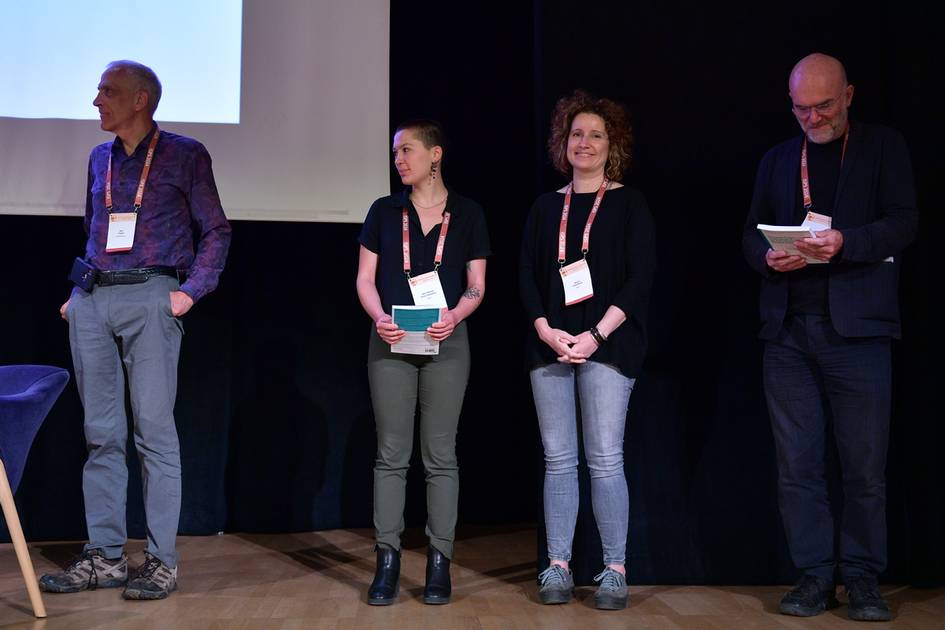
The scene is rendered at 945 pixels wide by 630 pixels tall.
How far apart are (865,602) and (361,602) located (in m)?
1.53

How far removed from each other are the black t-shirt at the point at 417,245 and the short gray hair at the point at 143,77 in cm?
87

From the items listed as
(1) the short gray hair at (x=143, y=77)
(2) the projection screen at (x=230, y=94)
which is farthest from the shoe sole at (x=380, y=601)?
(1) the short gray hair at (x=143, y=77)

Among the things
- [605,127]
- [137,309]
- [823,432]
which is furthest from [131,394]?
[823,432]

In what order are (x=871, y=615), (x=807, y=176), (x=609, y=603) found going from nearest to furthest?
1. (x=871, y=615)
2. (x=609, y=603)
3. (x=807, y=176)

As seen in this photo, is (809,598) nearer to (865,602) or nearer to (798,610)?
(798,610)

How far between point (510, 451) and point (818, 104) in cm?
230

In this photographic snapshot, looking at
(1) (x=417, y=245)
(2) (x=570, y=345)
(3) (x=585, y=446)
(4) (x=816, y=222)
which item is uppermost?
(4) (x=816, y=222)

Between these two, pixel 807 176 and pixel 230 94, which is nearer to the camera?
pixel 807 176

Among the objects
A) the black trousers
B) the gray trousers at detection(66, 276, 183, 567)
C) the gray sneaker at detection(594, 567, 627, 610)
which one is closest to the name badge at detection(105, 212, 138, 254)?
the gray trousers at detection(66, 276, 183, 567)

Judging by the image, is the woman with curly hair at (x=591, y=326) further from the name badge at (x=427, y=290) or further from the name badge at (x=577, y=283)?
the name badge at (x=427, y=290)

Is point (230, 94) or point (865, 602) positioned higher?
point (230, 94)

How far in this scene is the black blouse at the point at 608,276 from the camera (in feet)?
9.68

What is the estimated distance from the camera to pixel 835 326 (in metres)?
2.81

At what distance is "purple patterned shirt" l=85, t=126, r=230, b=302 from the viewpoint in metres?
3.10
